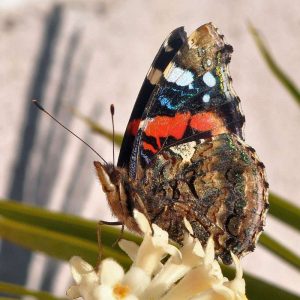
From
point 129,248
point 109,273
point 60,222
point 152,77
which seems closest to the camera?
point 109,273

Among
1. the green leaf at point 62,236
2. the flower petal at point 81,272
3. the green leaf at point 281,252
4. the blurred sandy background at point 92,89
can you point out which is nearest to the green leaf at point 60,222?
the green leaf at point 62,236

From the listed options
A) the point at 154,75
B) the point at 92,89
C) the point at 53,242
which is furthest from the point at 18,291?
the point at 92,89

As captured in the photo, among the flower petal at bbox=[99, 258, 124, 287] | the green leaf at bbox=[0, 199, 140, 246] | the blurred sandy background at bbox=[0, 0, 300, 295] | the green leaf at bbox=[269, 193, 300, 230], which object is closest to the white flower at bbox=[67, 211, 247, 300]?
the flower petal at bbox=[99, 258, 124, 287]

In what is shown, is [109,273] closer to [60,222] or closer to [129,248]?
[129,248]

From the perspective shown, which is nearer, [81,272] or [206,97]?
[81,272]

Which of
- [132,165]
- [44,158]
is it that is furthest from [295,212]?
[44,158]
